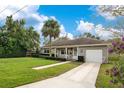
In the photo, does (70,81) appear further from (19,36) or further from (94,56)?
(94,56)

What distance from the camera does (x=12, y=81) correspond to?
296 inches

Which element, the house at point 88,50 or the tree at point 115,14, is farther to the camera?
the house at point 88,50

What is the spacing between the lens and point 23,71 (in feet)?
28.5

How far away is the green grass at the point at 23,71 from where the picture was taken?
301 inches

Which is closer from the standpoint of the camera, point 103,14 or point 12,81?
point 12,81

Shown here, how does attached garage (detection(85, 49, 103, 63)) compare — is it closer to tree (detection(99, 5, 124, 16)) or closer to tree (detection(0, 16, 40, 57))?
tree (detection(99, 5, 124, 16))

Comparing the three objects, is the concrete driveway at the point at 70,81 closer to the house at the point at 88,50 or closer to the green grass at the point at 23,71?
the green grass at the point at 23,71

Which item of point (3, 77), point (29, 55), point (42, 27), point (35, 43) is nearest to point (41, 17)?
point (42, 27)

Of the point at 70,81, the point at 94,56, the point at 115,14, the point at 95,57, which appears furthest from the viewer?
the point at 94,56

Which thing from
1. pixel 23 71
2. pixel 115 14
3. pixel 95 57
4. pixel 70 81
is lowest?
pixel 70 81

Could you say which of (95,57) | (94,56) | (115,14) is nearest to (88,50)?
(94,56)

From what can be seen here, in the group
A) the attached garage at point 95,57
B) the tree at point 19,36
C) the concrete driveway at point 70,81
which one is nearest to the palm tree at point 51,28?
the tree at point 19,36

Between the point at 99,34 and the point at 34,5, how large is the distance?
8.01 feet
